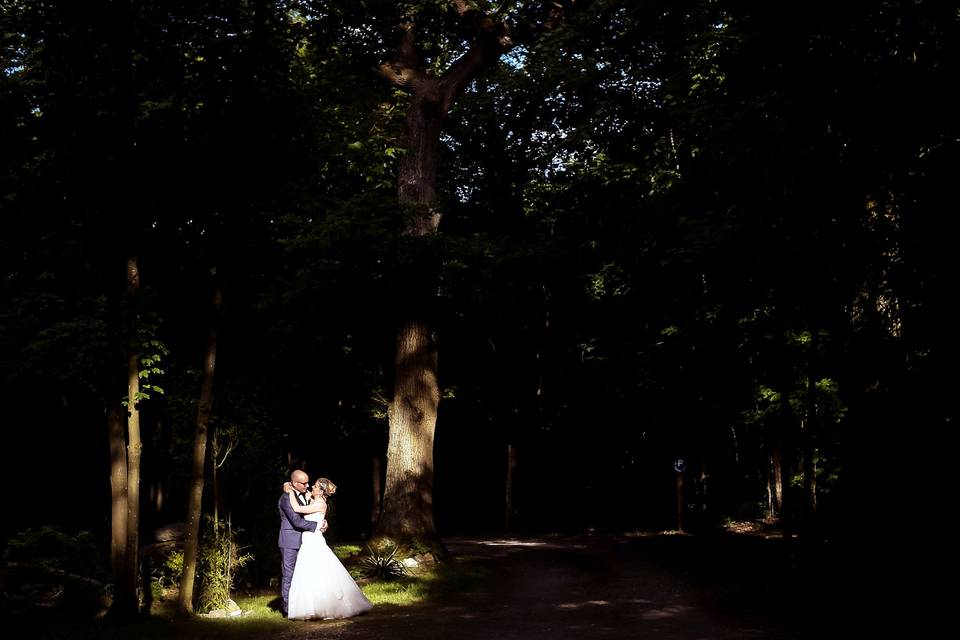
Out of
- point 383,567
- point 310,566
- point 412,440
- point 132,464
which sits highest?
point 412,440

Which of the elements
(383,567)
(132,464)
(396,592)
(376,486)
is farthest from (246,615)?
(376,486)

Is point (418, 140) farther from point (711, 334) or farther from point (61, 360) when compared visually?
point (711, 334)

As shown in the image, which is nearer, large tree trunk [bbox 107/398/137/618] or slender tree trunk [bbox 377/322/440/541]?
large tree trunk [bbox 107/398/137/618]

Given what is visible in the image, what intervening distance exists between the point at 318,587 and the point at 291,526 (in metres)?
0.94

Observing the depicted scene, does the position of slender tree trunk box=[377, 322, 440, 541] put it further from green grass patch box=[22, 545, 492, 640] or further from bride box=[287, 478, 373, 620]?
bride box=[287, 478, 373, 620]

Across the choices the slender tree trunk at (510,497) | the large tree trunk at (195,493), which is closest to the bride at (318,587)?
the large tree trunk at (195,493)

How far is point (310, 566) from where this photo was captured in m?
11.9

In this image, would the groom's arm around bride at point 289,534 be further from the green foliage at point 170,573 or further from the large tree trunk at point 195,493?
the green foliage at point 170,573

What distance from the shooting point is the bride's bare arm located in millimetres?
12227

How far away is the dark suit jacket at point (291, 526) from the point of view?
1212 cm

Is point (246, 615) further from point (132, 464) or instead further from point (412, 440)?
point (412, 440)

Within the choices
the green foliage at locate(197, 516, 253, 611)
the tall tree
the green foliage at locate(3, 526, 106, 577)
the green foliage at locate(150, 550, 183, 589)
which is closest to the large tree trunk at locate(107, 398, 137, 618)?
the green foliage at locate(197, 516, 253, 611)

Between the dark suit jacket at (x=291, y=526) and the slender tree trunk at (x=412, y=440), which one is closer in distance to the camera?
the dark suit jacket at (x=291, y=526)

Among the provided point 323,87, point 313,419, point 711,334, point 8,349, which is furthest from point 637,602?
point 313,419
